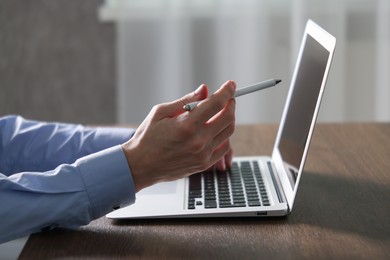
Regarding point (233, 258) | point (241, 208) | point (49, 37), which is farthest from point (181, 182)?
point (49, 37)

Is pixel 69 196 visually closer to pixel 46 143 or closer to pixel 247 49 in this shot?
pixel 46 143

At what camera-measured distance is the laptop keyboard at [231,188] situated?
1194 millimetres

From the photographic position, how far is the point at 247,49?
2.83 metres

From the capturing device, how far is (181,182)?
1.35 meters

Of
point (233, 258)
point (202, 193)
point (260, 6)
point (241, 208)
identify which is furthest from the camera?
point (260, 6)

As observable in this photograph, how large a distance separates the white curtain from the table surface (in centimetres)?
147

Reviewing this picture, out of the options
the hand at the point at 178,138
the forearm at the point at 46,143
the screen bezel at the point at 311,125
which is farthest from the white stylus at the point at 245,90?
the forearm at the point at 46,143

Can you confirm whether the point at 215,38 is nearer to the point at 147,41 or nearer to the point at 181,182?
the point at 147,41

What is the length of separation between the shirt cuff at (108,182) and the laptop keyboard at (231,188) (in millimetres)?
133

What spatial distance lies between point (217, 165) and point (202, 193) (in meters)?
0.17

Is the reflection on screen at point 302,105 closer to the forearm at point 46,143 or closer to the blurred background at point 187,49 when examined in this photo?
the forearm at point 46,143

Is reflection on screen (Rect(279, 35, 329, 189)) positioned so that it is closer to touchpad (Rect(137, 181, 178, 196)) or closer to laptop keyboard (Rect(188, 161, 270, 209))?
laptop keyboard (Rect(188, 161, 270, 209))

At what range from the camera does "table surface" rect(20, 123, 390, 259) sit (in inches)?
40.4

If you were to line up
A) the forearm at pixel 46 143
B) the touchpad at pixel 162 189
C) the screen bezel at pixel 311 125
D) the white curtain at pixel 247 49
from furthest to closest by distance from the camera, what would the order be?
the white curtain at pixel 247 49, the forearm at pixel 46 143, the touchpad at pixel 162 189, the screen bezel at pixel 311 125
